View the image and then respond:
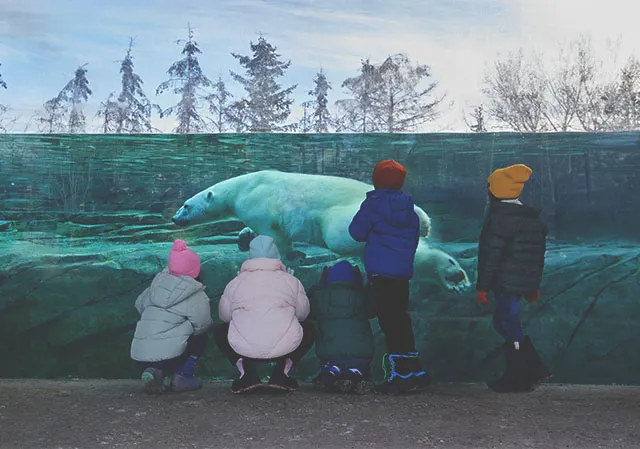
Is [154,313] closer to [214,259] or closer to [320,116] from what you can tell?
[214,259]

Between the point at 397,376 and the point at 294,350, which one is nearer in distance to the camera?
the point at 294,350

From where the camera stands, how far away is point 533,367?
17.3 ft

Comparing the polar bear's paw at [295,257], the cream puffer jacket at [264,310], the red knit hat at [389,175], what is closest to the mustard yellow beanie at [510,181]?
the red knit hat at [389,175]

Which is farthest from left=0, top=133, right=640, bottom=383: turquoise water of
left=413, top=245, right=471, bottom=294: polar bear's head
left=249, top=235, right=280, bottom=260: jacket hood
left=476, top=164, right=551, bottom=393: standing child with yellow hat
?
left=249, top=235, right=280, bottom=260: jacket hood

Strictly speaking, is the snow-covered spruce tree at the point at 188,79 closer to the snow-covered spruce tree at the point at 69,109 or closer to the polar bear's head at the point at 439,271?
the snow-covered spruce tree at the point at 69,109

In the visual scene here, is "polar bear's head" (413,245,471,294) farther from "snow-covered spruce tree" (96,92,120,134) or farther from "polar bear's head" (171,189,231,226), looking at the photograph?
"snow-covered spruce tree" (96,92,120,134)

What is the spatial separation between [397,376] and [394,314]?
43 cm

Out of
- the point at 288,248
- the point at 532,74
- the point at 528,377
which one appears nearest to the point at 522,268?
the point at 528,377

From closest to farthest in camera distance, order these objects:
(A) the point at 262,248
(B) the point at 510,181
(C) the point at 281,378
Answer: (C) the point at 281,378 → (A) the point at 262,248 → (B) the point at 510,181

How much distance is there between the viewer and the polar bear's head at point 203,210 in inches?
229

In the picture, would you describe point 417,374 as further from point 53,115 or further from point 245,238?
point 53,115

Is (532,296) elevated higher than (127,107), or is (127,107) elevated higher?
(127,107)

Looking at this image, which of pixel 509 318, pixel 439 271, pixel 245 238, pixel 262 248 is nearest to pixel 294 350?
pixel 262 248

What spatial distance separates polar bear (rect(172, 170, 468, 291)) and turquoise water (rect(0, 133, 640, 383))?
71 millimetres
